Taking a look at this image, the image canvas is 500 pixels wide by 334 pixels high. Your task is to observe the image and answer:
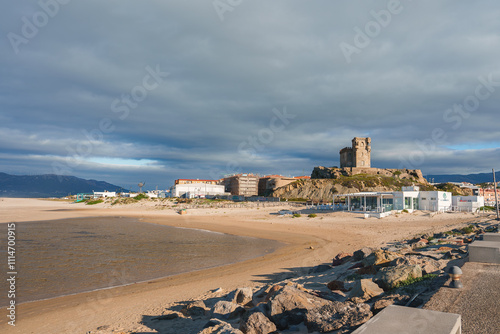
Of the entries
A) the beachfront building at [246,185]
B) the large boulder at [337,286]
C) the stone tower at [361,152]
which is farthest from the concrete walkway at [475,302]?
the beachfront building at [246,185]

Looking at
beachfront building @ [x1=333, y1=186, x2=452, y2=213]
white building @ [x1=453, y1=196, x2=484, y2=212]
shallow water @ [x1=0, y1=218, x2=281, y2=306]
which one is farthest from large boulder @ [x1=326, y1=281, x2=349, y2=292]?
white building @ [x1=453, y1=196, x2=484, y2=212]

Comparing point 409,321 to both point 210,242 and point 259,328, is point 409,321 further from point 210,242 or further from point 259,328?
point 210,242

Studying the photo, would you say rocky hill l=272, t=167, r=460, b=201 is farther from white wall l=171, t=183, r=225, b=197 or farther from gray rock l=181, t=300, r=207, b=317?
gray rock l=181, t=300, r=207, b=317

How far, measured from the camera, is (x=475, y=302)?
4828 mm

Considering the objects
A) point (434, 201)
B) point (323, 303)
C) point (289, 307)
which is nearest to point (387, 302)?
point (323, 303)

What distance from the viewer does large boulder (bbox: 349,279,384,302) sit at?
6.06m

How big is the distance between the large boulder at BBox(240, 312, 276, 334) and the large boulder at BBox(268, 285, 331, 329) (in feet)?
1.01

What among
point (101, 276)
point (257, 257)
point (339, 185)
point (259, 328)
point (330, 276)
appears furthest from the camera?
point (339, 185)

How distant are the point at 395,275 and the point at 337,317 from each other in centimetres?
281

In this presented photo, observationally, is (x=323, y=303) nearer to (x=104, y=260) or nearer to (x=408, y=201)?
(x=104, y=260)

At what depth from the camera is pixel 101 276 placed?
12.6m

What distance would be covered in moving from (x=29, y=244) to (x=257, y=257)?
16.0m

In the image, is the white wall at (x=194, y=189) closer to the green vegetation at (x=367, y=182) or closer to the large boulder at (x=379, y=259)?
the green vegetation at (x=367, y=182)

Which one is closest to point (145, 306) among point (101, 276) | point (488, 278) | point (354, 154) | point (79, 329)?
point (79, 329)
